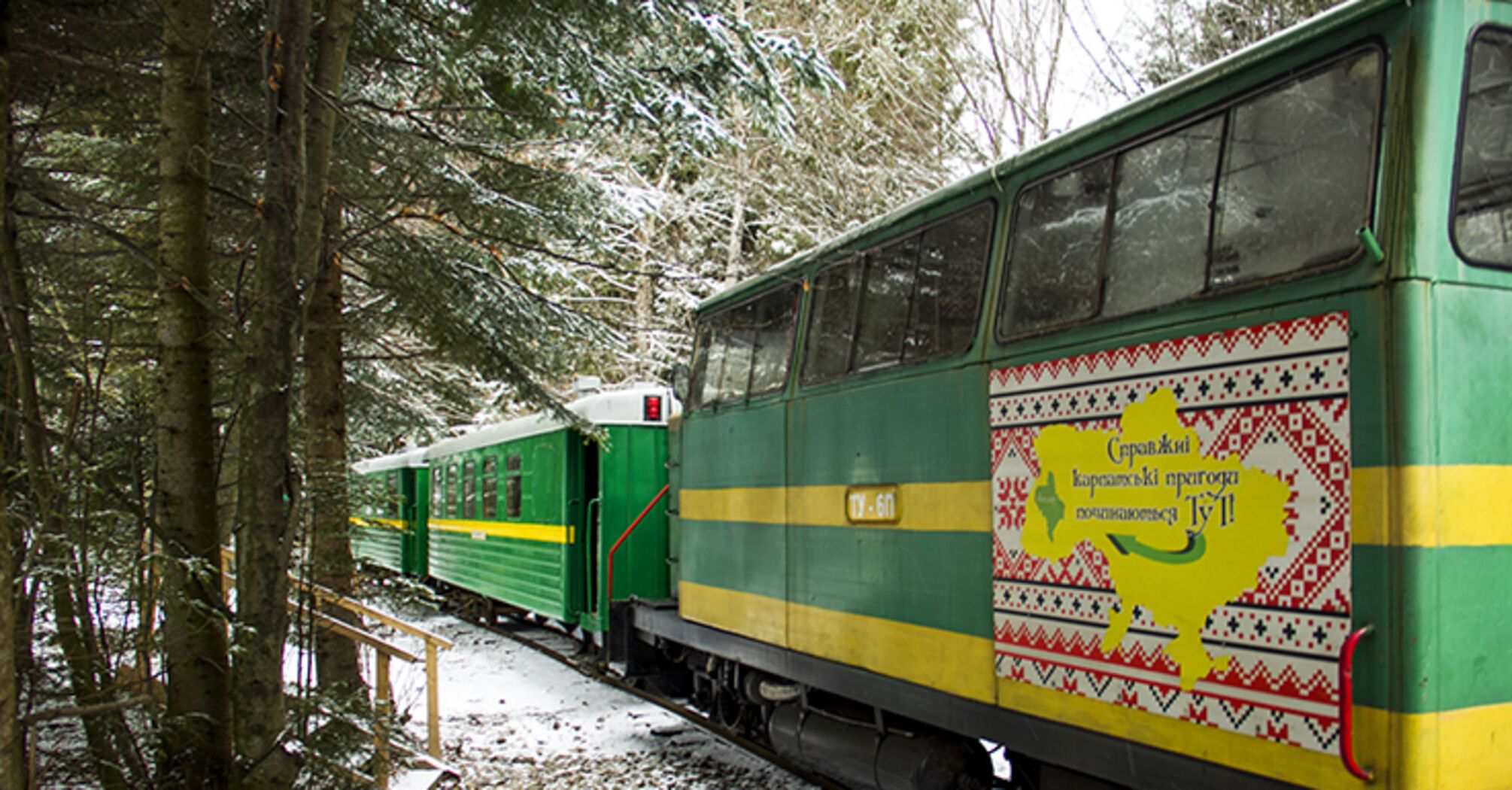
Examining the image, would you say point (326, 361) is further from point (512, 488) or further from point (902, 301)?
point (512, 488)

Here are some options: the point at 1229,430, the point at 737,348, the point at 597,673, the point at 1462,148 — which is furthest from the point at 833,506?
the point at 597,673

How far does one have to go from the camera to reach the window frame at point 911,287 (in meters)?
4.53

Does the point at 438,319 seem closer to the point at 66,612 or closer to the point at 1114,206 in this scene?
the point at 66,612

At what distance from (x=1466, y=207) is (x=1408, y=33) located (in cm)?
50

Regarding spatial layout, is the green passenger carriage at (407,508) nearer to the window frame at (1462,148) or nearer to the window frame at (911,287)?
the window frame at (911,287)

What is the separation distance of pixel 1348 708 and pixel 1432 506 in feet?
1.88

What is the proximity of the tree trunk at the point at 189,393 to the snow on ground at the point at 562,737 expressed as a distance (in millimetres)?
1560

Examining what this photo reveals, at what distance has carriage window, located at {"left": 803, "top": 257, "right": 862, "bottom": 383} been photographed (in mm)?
5688

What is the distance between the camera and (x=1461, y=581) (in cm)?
281

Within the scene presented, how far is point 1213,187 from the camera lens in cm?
347

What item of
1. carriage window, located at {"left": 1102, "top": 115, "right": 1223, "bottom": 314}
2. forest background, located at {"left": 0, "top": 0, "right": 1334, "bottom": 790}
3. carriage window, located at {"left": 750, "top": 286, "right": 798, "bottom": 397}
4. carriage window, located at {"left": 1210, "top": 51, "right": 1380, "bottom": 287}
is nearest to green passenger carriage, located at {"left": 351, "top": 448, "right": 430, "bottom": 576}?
forest background, located at {"left": 0, "top": 0, "right": 1334, "bottom": 790}

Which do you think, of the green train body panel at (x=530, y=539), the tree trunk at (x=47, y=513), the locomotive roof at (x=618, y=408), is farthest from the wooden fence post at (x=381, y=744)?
the green train body panel at (x=530, y=539)

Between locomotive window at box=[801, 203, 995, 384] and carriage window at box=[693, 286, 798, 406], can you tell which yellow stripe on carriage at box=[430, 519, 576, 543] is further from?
locomotive window at box=[801, 203, 995, 384]

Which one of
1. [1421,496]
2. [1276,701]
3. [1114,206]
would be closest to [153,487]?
[1114,206]
